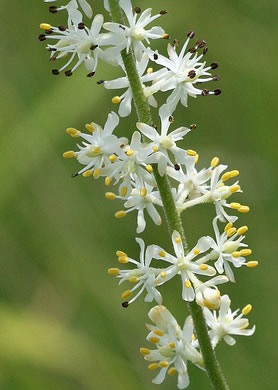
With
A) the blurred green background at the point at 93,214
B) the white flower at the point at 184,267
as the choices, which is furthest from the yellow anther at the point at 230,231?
the blurred green background at the point at 93,214

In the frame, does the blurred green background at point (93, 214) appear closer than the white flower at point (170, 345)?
No

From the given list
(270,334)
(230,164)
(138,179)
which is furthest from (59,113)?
(138,179)

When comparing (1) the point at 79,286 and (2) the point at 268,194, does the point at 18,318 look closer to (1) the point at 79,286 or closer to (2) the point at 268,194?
(1) the point at 79,286

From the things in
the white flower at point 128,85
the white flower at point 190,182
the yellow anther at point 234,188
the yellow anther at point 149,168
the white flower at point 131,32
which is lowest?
the yellow anther at point 234,188

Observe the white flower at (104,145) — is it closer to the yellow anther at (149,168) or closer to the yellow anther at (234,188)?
the yellow anther at (149,168)

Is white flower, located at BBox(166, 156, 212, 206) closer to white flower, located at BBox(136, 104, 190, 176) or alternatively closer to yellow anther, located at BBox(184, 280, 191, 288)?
white flower, located at BBox(136, 104, 190, 176)

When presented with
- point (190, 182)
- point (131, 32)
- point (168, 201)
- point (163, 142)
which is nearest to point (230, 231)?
point (190, 182)

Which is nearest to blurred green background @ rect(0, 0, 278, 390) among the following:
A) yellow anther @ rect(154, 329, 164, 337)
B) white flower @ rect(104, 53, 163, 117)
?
yellow anther @ rect(154, 329, 164, 337)
